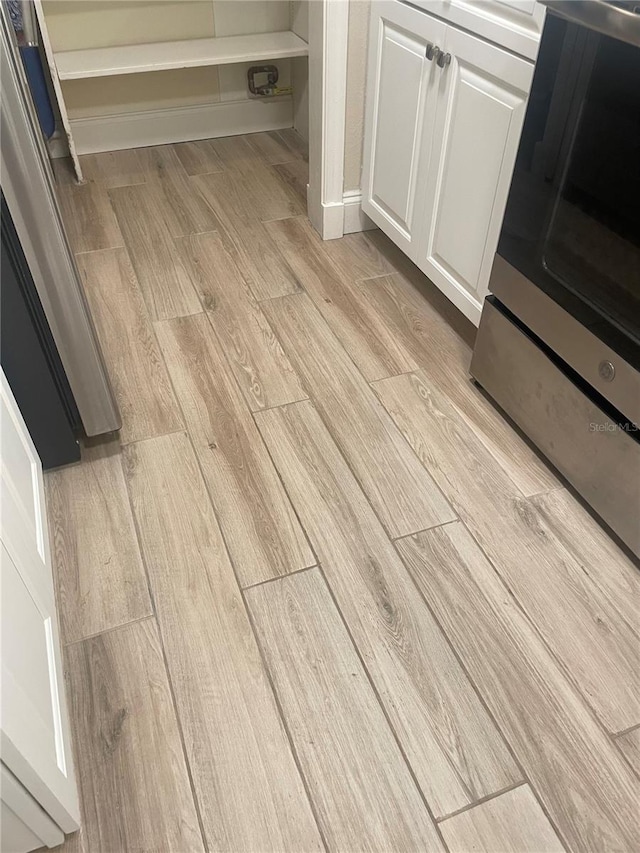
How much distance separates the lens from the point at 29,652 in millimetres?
950

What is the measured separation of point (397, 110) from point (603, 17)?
3.18ft

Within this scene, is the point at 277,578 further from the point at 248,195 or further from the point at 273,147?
the point at 273,147

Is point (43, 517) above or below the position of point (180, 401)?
above

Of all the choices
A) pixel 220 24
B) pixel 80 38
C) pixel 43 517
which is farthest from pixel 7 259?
pixel 220 24

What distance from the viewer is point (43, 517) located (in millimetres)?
1349

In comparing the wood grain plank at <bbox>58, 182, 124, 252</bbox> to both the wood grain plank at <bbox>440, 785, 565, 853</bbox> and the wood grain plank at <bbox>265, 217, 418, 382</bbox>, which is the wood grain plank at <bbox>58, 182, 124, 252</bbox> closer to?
the wood grain plank at <bbox>265, 217, 418, 382</bbox>

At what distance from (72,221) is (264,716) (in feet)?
6.61

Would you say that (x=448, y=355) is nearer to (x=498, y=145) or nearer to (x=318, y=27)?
(x=498, y=145)

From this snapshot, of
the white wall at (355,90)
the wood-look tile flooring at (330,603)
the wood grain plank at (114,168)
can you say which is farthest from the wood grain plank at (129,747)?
the wood grain plank at (114,168)

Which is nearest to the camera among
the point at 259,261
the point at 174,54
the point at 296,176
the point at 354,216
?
the point at 259,261

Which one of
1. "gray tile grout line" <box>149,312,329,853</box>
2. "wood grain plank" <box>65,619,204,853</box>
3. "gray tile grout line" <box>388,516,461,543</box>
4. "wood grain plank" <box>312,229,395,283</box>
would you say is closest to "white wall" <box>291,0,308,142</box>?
"wood grain plank" <box>312,229,395,283</box>

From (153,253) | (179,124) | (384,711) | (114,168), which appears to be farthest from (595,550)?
(179,124)

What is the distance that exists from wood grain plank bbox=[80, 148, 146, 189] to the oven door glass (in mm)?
1881

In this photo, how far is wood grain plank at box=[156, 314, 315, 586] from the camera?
4.65 feet
